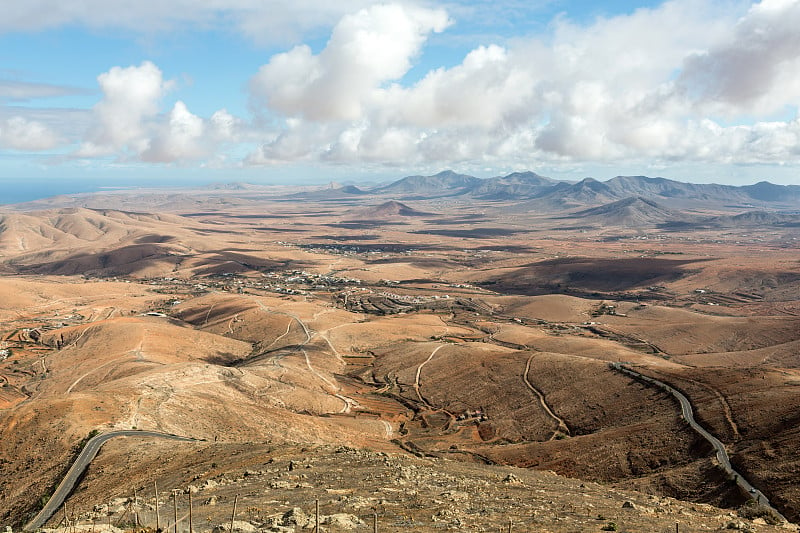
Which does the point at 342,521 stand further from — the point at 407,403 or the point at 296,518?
the point at 407,403

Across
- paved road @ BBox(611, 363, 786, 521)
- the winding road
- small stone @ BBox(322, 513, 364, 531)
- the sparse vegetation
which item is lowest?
the winding road

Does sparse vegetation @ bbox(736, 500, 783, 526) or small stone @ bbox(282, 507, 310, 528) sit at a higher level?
small stone @ bbox(282, 507, 310, 528)

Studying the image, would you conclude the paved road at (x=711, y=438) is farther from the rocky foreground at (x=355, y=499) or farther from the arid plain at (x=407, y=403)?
the rocky foreground at (x=355, y=499)

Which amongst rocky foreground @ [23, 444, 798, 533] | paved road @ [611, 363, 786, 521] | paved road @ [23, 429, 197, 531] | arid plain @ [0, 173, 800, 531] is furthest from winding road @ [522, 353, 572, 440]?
paved road @ [23, 429, 197, 531]

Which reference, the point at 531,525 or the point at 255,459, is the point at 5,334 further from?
the point at 531,525

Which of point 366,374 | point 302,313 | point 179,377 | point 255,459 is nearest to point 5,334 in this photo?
point 302,313

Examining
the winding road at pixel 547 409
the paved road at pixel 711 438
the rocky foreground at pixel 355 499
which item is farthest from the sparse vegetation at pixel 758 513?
the winding road at pixel 547 409

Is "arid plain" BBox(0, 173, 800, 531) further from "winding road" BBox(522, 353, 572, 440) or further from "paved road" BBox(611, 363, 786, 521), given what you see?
"paved road" BBox(611, 363, 786, 521)
